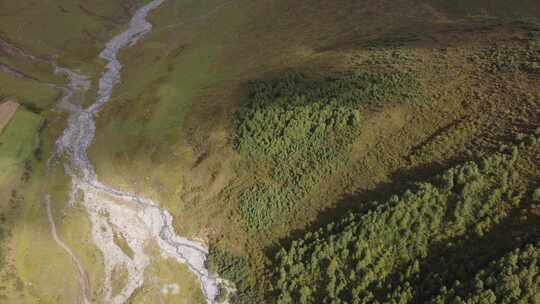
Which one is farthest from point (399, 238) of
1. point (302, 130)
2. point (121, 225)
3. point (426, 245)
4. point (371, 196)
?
point (121, 225)

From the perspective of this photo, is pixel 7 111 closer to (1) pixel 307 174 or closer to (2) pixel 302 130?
(2) pixel 302 130

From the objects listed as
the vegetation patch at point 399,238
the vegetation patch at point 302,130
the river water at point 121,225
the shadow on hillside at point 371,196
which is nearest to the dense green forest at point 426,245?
the vegetation patch at point 399,238

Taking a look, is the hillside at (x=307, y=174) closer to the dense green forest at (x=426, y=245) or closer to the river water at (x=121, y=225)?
the dense green forest at (x=426, y=245)

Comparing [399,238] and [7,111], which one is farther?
[7,111]

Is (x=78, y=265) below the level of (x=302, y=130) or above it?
below

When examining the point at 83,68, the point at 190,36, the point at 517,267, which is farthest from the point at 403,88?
the point at 83,68
